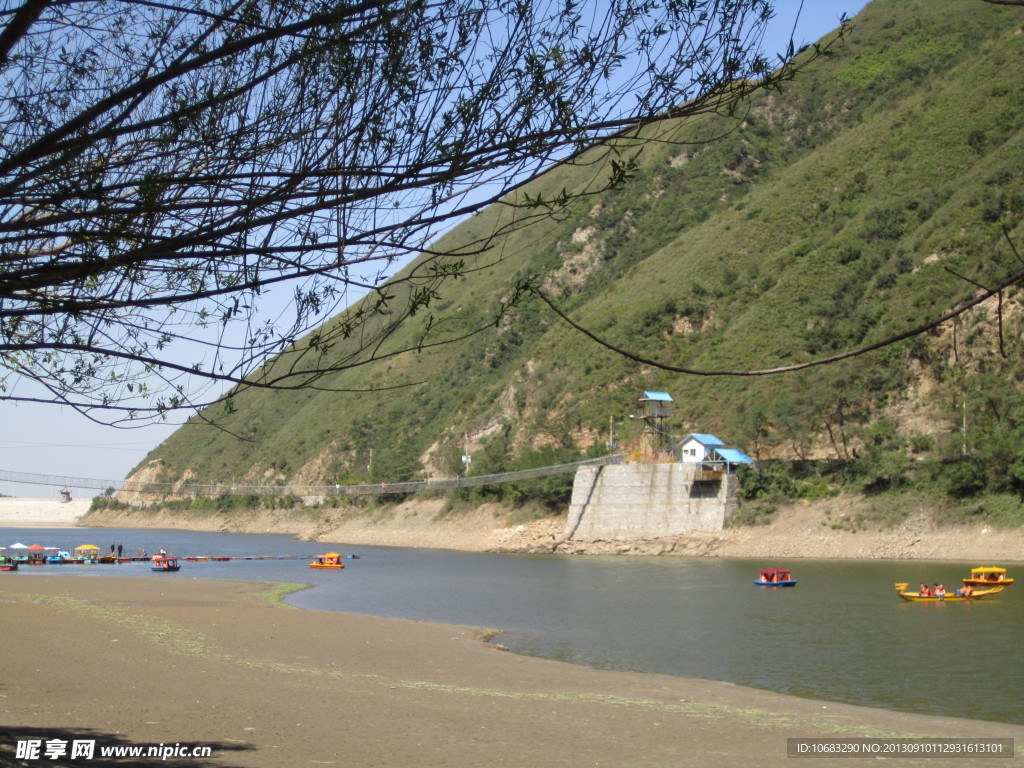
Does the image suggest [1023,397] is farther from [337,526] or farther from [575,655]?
[337,526]

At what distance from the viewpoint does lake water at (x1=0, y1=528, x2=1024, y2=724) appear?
49.2 feet

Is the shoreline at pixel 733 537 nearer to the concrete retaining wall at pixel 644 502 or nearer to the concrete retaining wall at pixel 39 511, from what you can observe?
the concrete retaining wall at pixel 644 502

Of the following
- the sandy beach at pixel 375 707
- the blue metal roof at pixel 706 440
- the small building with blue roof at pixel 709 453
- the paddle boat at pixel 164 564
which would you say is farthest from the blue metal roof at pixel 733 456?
the sandy beach at pixel 375 707

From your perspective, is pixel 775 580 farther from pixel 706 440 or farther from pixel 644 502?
pixel 644 502

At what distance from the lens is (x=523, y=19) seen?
5.37 meters

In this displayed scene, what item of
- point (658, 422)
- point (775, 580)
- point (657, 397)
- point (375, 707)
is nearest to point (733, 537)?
point (657, 397)

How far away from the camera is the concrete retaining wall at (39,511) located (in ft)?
460

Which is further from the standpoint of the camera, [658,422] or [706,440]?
[658,422]

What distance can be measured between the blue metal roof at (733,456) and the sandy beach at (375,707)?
25670 millimetres

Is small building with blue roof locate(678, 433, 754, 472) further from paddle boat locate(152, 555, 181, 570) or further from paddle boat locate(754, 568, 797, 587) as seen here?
A: paddle boat locate(152, 555, 181, 570)

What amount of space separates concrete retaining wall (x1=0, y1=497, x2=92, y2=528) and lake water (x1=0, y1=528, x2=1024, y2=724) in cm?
10924

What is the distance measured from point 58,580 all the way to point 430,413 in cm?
4620

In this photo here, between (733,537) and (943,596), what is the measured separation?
18.0 m

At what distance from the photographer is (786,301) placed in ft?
170
